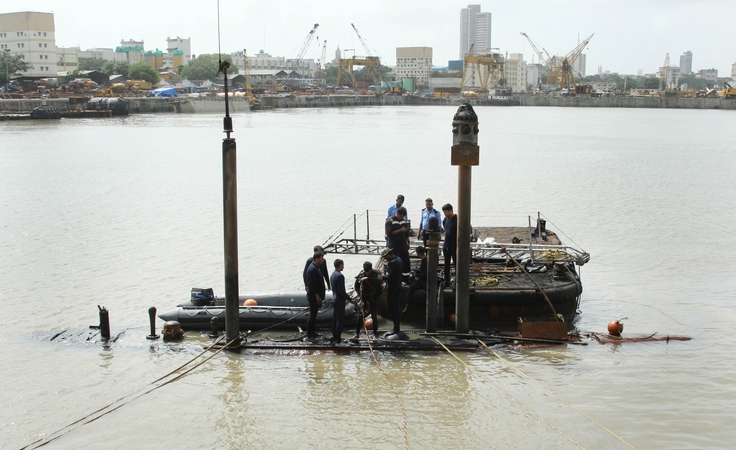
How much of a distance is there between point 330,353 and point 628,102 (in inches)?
7110

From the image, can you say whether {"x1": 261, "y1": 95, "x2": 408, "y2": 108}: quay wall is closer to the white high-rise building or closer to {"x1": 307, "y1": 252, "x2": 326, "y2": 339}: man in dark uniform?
the white high-rise building

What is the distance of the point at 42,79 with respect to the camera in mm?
125250

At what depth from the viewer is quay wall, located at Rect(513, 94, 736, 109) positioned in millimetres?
163925

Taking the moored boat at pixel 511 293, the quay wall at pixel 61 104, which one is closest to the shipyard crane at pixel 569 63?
the quay wall at pixel 61 104

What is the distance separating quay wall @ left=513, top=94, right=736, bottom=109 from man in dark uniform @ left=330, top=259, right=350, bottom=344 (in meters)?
167

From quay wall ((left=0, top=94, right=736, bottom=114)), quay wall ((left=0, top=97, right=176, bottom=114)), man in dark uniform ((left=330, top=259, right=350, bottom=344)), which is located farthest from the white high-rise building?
man in dark uniform ((left=330, top=259, right=350, bottom=344))

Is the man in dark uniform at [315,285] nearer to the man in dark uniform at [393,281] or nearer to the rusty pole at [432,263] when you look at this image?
the man in dark uniform at [393,281]

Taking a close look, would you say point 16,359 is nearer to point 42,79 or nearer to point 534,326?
point 534,326

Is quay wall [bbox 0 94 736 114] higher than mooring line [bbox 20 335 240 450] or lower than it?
higher

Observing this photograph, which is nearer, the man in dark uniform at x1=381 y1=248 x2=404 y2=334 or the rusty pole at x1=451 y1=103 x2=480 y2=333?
the rusty pole at x1=451 y1=103 x2=480 y2=333

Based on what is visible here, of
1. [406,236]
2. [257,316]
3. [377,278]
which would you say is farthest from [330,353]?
[406,236]

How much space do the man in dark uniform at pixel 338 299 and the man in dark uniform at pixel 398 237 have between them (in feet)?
5.63

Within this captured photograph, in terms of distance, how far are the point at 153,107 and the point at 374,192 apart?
92.9 metres

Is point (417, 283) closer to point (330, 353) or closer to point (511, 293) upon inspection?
point (511, 293)
